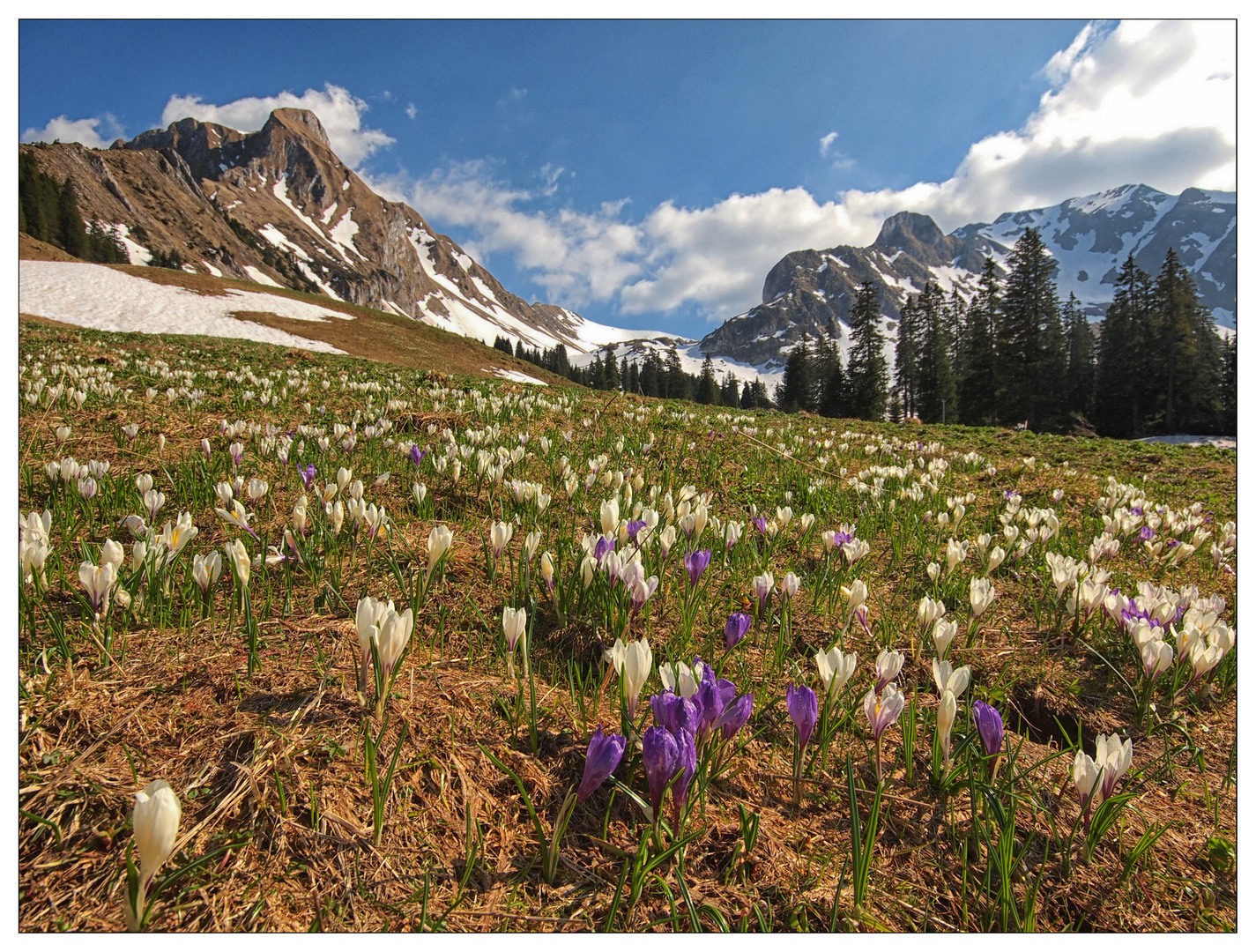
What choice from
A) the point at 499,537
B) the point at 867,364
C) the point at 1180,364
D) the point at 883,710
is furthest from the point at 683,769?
the point at 867,364

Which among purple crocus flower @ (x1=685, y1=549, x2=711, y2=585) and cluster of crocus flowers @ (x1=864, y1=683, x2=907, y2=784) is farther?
purple crocus flower @ (x1=685, y1=549, x2=711, y2=585)

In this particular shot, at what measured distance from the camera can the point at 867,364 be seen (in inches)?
2046

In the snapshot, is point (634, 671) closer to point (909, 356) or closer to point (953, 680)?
point (953, 680)

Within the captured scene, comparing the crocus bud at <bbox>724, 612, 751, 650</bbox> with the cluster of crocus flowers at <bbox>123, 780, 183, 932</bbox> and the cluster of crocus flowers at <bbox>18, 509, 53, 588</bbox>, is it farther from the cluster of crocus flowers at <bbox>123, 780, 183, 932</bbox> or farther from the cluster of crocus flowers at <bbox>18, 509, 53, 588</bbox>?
the cluster of crocus flowers at <bbox>18, 509, 53, 588</bbox>

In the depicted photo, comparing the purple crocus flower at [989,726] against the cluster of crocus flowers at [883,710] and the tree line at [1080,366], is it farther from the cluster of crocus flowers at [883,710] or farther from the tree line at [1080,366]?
the tree line at [1080,366]

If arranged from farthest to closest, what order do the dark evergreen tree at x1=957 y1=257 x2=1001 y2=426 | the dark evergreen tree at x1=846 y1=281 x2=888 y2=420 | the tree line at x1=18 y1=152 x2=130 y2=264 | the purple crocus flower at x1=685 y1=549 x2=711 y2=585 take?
the tree line at x1=18 y1=152 x2=130 y2=264
the dark evergreen tree at x1=846 y1=281 x2=888 y2=420
the dark evergreen tree at x1=957 y1=257 x2=1001 y2=426
the purple crocus flower at x1=685 y1=549 x2=711 y2=585

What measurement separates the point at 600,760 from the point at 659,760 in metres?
0.12

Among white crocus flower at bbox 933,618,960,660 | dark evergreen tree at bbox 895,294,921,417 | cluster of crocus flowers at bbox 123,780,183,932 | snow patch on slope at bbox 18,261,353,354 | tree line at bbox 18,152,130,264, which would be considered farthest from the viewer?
dark evergreen tree at bbox 895,294,921,417

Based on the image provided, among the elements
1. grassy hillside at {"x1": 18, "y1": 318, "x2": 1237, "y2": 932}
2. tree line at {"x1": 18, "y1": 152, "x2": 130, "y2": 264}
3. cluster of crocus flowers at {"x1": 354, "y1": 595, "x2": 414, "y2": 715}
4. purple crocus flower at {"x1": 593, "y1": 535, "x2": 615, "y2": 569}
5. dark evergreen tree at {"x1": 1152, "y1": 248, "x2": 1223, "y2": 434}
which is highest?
tree line at {"x1": 18, "y1": 152, "x2": 130, "y2": 264}

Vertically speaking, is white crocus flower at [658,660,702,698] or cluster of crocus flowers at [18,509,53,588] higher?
cluster of crocus flowers at [18,509,53,588]

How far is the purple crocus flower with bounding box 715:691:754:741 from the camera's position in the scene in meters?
1.28

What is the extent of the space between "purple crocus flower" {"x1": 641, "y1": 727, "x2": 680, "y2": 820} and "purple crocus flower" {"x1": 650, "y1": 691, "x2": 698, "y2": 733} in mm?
47

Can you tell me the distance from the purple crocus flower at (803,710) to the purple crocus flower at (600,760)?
1.46 feet

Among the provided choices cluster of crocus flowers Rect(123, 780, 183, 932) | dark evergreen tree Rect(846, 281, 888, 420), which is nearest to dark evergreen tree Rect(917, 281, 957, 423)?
dark evergreen tree Rect(846, 281, 888, 420)
